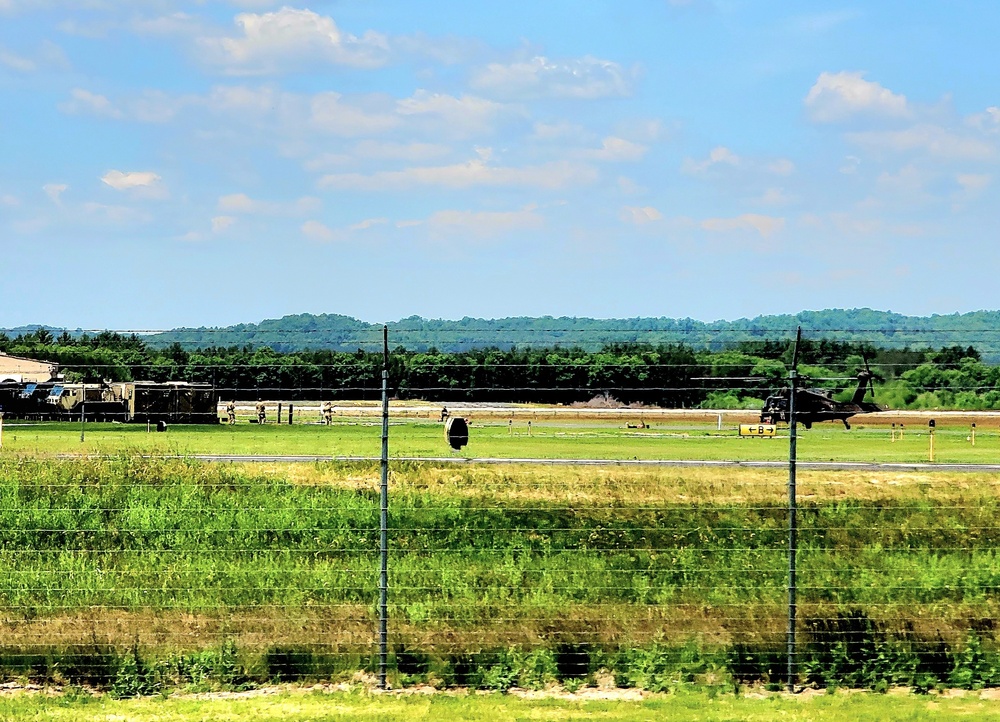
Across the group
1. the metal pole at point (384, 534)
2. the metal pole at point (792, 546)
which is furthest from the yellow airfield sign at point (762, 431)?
the metal pole at point (384, 534)

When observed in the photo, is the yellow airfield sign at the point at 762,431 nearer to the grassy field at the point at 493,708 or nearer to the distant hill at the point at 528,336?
the distant hill at the point at 528,336

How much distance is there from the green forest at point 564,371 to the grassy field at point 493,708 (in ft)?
9.29

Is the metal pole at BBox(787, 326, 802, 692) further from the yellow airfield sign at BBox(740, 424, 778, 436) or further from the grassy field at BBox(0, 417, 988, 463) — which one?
the grassy field at BBox(0, 417, 988, 463)

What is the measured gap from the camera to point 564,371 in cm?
1061

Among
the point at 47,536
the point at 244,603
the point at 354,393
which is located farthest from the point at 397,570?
the point at 47,536

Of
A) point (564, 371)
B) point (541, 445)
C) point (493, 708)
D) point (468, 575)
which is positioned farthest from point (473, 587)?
point (541, 445)

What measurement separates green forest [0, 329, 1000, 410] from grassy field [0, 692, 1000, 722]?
2832mm

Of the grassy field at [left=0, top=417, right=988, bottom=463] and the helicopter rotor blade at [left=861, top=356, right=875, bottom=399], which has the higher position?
the helicopter rotor blade at [left=861, top=356, right=875, bottom=399]

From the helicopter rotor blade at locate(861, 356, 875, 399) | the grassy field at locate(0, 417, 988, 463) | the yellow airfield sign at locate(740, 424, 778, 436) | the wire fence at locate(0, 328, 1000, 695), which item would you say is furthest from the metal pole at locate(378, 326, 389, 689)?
the grassy field at locate(0, 417, 988, 463)

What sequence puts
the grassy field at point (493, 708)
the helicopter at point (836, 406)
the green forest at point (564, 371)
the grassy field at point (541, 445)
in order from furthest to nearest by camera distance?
the grassy field at point (541, 445) → the green forest at point (564, 371) → the helicopter at point (836, 406) → the grassy field at point (493, 708)

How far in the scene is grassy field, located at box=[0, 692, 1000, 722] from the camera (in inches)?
331

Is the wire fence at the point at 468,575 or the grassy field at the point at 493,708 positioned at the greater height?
the wire fence at the point at 468,575

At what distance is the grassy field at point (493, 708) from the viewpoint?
8.40 m

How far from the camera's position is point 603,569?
1241 centimetres
